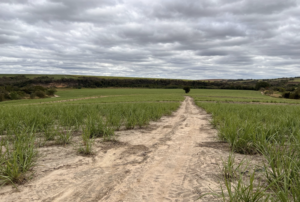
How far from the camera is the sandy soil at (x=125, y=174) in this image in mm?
2373

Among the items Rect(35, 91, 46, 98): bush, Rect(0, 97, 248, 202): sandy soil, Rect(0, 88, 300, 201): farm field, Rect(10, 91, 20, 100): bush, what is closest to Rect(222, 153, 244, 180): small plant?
Rect(0, 88, 300, 201): farm field

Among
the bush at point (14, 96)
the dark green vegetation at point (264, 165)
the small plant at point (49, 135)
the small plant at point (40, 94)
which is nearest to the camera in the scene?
the dark green vegetation at point (264, 165)

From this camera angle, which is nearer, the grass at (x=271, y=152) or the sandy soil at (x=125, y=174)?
the grass at (x=271, y=152)

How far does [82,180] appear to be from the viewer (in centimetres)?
277

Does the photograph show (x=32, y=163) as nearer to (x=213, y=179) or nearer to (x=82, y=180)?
(x=82, y=180)

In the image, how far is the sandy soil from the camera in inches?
93.4

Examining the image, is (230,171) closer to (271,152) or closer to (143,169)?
(271,152)

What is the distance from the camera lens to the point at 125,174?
296 centimetres

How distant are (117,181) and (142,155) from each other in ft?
4.05

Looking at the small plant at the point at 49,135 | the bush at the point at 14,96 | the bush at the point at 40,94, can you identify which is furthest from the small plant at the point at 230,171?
the bush at the point at 40,94

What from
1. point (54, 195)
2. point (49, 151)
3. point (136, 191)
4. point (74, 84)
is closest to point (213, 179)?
point (136, 191)

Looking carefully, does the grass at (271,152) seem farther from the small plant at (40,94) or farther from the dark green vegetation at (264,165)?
the small plant at (40,94)

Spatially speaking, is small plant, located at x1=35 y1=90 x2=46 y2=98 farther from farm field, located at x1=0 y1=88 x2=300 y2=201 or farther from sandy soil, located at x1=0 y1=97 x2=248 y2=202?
sandy soil, located at x1=0 y1=97 x2=248 y2=202

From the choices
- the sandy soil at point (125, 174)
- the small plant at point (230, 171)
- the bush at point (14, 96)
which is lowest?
the bush at point (14, 96)
